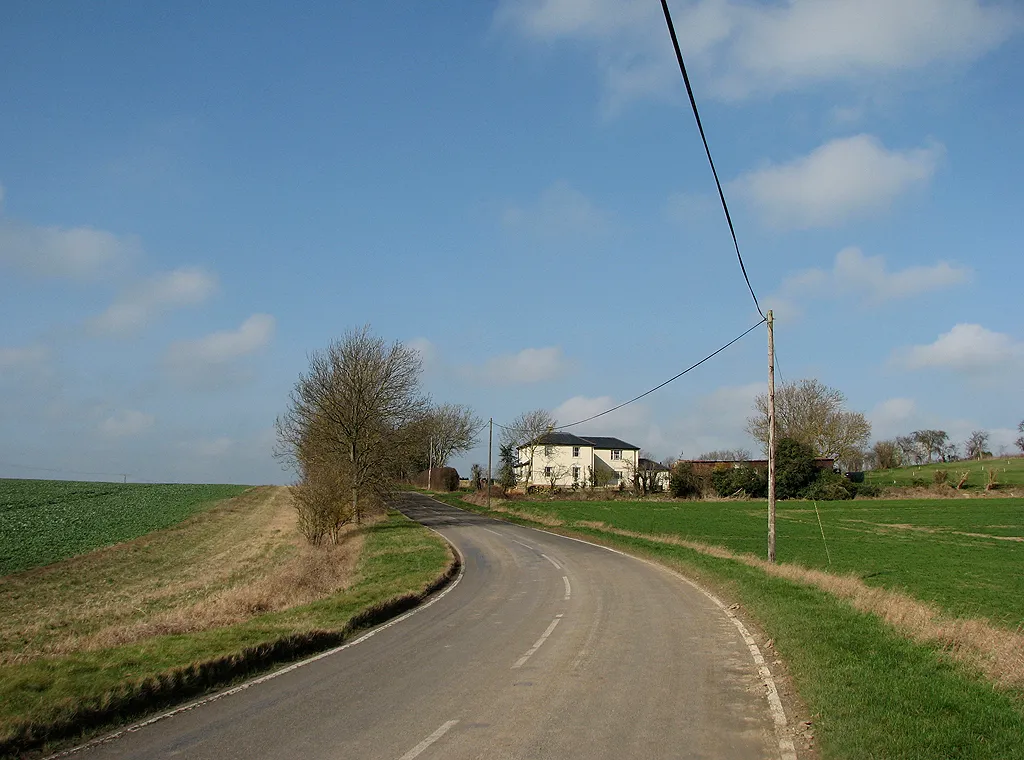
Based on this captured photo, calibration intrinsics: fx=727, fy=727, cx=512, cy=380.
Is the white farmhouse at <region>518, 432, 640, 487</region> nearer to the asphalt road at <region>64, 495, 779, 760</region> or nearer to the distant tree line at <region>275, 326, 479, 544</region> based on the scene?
the distant tree line at <region>275, 326, 479, 544</region>

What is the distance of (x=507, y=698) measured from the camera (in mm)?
8562

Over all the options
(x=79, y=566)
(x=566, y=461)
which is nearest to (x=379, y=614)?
(x=79, y=566)

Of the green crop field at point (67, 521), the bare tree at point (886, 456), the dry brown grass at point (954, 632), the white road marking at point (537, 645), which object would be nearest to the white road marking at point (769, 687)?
the dry brown grass at point (954, 632)

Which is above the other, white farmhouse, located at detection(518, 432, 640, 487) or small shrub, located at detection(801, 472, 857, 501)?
white farmhouse, located at detection(518, 432, 640, 487)

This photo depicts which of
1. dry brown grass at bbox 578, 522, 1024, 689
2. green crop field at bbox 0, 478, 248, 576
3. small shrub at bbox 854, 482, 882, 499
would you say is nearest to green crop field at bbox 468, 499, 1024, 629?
dry brown grass at bbox 578, 522, 1024, 689

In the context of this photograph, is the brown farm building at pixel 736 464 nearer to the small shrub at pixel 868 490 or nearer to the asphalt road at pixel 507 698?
the small shrub at pixel 868 490

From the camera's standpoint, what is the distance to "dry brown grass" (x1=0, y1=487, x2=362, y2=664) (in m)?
14.3

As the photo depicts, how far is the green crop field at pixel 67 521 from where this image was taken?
1253 inches

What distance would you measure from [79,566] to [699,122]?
97.2 feet

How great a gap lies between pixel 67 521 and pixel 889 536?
2014 inches

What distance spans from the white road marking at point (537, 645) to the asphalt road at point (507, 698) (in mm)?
37

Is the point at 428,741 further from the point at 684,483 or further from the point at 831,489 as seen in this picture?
the point at 684,483

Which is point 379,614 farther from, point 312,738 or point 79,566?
point 79,566

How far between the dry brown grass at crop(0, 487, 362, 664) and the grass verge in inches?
54.5
